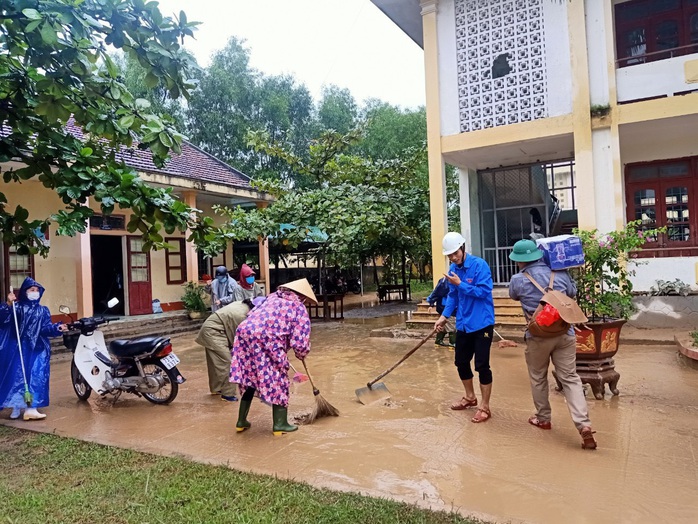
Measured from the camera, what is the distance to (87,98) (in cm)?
424

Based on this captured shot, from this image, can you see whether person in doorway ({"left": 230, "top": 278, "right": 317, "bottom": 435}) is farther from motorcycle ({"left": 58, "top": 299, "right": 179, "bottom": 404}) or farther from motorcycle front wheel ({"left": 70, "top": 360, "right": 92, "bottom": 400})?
motorcycle front wheel ({"left": 70, "top": 360, "right": 92, "bottom": 400})

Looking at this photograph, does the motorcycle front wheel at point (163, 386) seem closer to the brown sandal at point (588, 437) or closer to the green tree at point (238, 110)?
the brown sandal at point (588, 437)

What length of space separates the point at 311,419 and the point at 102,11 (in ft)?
12.3

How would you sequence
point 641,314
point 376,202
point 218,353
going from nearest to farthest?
1. point 218,353
2. point 641,314
3. point 376,202

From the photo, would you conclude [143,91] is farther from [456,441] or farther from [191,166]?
[456,441]

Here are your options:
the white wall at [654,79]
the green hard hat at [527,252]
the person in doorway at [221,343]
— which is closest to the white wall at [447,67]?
the white wall at [654,79]

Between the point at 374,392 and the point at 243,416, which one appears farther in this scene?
the point at 374,392

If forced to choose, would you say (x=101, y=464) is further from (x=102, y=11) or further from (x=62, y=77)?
(x=102, y=11)

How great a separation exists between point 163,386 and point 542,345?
158 inches

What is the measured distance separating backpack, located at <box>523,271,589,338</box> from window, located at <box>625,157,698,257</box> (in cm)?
778

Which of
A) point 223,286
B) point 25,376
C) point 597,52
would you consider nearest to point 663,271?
point 597,52

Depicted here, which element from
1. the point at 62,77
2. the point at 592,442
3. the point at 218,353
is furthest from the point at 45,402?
the point at 592,442

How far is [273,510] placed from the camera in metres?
2.96

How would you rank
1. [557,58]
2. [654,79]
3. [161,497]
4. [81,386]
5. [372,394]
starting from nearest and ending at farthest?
[161,497] → [372,394] → [81,386] → [654,79] → [557,58]
